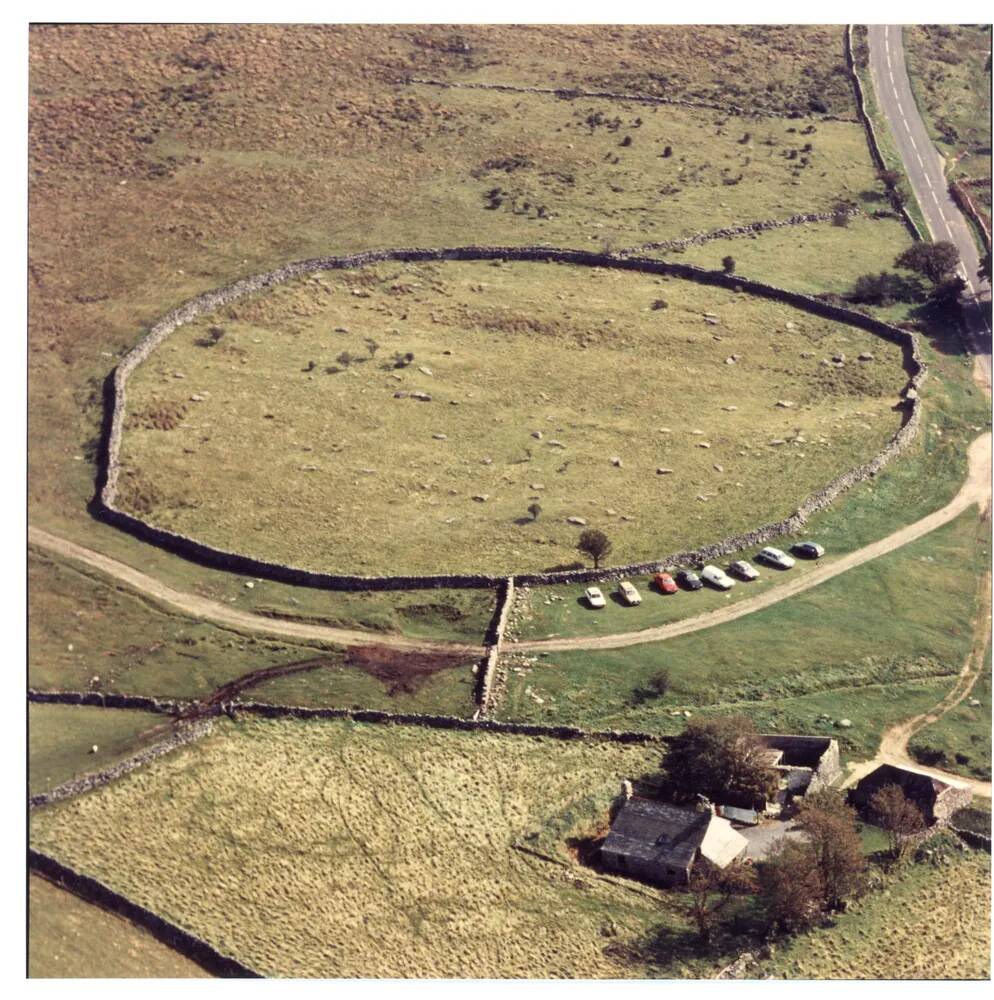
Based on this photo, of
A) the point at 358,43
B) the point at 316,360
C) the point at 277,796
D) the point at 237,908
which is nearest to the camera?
the point at 237,908

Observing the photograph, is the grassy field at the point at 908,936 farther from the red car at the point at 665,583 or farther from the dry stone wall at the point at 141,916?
the red car at the point at 665,583

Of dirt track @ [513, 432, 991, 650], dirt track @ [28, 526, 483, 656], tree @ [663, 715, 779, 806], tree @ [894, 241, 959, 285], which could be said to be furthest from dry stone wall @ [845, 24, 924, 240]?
tree @ [663, 715, 779, 806]

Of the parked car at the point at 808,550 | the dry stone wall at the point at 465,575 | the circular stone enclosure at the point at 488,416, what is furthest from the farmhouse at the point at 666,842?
the parked car at the point at 808,550

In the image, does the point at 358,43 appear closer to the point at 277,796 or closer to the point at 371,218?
the point at 371,218

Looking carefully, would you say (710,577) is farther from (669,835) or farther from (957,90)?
(957,90)

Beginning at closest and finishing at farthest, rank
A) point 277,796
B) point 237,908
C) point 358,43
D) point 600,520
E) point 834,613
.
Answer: point 237,908 < point 277,796 < point 834,613 < point 600,520 < point 358,43

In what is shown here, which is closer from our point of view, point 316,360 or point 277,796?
point 277,796

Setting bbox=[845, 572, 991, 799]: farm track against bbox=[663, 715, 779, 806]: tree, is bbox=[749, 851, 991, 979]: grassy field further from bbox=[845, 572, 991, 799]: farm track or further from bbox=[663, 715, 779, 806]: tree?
bbox=[663, 715, 779, 806]: tree

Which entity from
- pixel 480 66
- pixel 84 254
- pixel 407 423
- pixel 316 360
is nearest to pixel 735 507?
pixel 407 423
